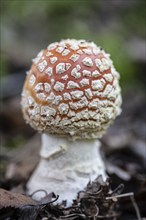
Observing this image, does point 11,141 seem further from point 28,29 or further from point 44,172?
point 28,29

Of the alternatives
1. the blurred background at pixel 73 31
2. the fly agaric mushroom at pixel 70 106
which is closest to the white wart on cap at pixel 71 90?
the fly agaric mushroom at pixel 70 106

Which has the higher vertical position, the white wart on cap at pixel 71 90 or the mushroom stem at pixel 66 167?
the white wart on cap at pixel 71 90

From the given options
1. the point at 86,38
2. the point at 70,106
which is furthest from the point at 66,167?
the point at 86,38

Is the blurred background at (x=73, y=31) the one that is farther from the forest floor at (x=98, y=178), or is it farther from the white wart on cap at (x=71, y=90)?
the white wart on cap at (x=71, y=90)

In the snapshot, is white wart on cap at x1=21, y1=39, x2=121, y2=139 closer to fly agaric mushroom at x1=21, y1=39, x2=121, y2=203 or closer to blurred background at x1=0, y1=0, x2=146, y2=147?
fly agaric mushroom at x1=21, y1=39, x2=121, y2=203

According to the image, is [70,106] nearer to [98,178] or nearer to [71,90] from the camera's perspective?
[71,90]

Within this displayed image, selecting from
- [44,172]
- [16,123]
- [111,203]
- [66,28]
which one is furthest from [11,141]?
[66,28]
